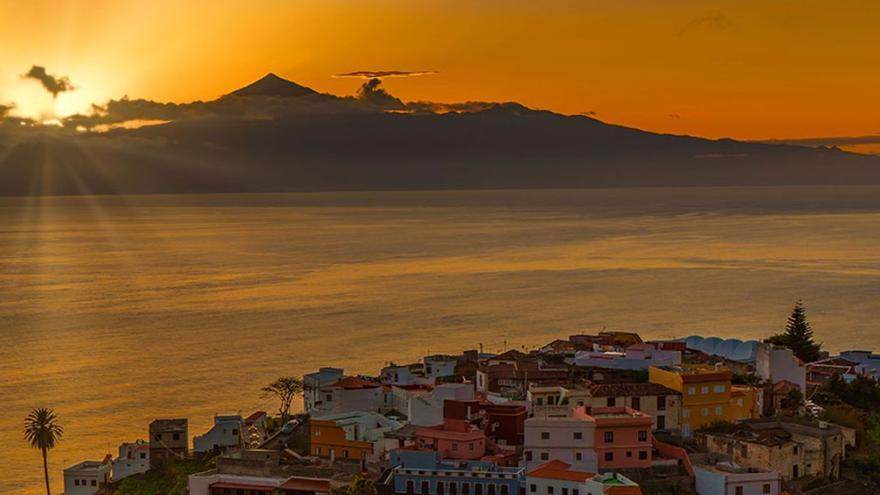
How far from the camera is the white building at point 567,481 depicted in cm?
2508

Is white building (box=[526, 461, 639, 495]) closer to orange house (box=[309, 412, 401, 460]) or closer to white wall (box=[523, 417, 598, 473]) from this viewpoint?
white wall (box=[523, 417, 598, 473])


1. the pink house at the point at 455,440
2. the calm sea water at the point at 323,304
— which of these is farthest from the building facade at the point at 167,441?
the pink house at the point at 455,440

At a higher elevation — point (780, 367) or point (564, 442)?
point (780, 367)

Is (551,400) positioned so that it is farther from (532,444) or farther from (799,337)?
(799,337)

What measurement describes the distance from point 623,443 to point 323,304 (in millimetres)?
57377

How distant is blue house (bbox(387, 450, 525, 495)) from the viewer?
26.8 m

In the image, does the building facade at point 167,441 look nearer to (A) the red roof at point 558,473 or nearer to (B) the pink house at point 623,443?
(A) the red roof at point 558,473

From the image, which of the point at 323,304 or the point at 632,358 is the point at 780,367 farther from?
the point at 323,304

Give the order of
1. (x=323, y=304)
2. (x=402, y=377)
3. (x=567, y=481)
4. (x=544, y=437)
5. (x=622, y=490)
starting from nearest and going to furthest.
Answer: (x=622, y=490)
(x=567, y=481)
(x=544, y=437)
(x=402, y=377)
(x=323, y=304)

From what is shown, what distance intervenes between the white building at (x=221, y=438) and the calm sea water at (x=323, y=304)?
663 cm

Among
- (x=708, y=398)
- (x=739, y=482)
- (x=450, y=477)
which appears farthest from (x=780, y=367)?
(x=450, y=477)

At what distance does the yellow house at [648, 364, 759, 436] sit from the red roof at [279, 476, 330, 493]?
9484mm

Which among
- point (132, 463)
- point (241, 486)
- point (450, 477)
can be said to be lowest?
point (132, 463)

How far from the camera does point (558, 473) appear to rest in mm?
25828
